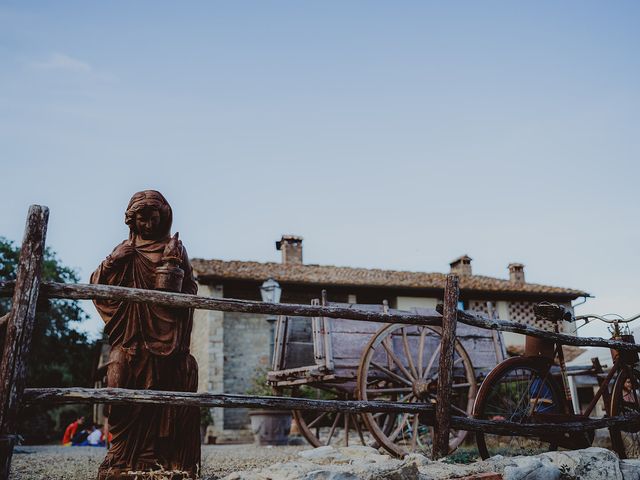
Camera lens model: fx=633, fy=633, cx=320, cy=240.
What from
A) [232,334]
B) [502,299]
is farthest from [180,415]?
[502,299]

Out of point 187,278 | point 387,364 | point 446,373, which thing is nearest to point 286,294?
point 387,364

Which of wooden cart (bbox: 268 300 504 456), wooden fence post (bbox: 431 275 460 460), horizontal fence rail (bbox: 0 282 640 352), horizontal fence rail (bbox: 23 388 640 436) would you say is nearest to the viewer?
horizontal fence rail (bbox: 23 388 640 436)

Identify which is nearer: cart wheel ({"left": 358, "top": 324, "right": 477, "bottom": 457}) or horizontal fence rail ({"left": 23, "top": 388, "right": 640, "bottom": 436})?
horizontal fence rail ({"left": 23, "top": 388, "right": 640, "bottom": 436})

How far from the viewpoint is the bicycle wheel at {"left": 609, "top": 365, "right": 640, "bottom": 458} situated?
4.86 meters

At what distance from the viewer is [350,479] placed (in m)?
2.87

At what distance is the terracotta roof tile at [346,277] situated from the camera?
58.9 feet

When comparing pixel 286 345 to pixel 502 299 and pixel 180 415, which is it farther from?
pixel 502 299

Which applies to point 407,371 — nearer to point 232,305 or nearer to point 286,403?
point 286,403

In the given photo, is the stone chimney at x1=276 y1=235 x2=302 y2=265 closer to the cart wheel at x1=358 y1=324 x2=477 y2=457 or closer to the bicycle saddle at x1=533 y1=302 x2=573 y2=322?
the cart wheel at x1=358 y1=324 x2=477 y2=457

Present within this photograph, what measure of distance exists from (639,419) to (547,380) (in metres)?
0.92

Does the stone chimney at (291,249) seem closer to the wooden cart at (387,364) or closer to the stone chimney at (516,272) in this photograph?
the stone chimney at (516,272)

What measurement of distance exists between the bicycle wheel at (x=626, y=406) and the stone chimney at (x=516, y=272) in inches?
729

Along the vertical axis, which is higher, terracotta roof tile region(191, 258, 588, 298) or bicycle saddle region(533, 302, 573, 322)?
terracotta roof tile region(191, 258, 588, 298)

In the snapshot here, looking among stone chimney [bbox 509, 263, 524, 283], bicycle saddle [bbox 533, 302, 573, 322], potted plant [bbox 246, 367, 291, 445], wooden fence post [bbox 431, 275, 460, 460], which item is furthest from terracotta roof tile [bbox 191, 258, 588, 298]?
wooden fence post [bbox 431, 275, 460, 460]
